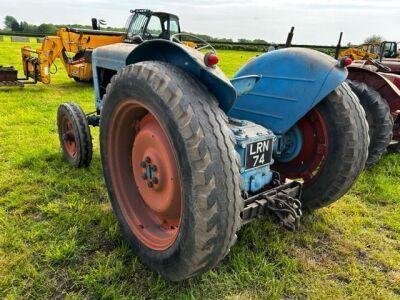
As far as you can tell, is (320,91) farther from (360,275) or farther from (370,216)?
(370,216)

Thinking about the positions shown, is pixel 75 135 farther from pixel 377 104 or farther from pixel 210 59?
pixel 377 104

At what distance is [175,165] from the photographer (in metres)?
2.05

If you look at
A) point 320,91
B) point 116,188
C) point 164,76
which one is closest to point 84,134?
point 116,188

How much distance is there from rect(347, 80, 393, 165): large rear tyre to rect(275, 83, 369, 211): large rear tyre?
5.86ft

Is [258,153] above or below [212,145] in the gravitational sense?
below

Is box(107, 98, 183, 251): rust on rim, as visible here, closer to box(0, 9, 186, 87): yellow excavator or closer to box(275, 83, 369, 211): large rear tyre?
box(275, 83, 369, 211): large rear tyre

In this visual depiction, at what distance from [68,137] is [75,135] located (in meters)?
0.29

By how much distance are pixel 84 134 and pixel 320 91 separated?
7.81 feet

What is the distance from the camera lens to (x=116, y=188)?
260 centimetres

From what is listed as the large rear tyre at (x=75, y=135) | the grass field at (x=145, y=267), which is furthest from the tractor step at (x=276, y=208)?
the large rear tyre at (x=75, y=135)

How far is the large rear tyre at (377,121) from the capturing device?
4.21 m

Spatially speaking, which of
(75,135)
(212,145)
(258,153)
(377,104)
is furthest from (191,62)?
(377,104)

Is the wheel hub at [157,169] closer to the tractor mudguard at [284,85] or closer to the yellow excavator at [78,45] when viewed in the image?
the tractor mudguard at [284,85]

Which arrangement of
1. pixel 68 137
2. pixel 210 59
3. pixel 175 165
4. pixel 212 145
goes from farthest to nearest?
pixel 68 137
pixel 175 165
pixel 210 59
pixel 212 145
